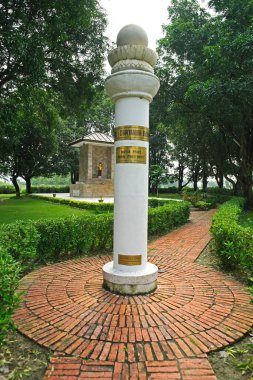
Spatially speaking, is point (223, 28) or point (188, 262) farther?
point (223, 28)

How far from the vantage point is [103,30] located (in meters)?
12.1

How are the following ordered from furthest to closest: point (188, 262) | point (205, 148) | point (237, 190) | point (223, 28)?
point (237, 190) < point (205, 148) < point (223, 28) < point (188, 262)

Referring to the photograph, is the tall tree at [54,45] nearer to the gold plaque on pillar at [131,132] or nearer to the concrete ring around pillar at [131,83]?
the concrete ring around pillar at [131,83]

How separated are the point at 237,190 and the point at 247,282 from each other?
2449 cm

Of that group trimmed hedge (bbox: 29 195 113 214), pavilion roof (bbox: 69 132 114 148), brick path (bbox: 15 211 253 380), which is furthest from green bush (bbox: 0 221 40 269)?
pavilion roof (bbox: 69 132 114 148)

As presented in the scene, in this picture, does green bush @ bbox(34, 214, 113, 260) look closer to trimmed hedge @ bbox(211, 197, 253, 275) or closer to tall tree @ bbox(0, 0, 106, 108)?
trimmed hedge @ bbox(211, 197, 253, 275)

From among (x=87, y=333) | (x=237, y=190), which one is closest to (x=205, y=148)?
(x=237, y=190)

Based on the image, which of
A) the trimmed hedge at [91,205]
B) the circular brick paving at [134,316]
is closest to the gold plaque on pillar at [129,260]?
the circular brick paving at [134,316]

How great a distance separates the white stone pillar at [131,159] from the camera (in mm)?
4266

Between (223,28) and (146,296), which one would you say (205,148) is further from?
(146,296)

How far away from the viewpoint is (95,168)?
28.3m

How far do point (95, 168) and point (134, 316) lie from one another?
994 inches

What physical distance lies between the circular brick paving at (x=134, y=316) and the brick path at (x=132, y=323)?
0.01 m

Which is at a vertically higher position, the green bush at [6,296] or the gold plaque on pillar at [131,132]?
A: the gold plaque on pillar at [131,132]
